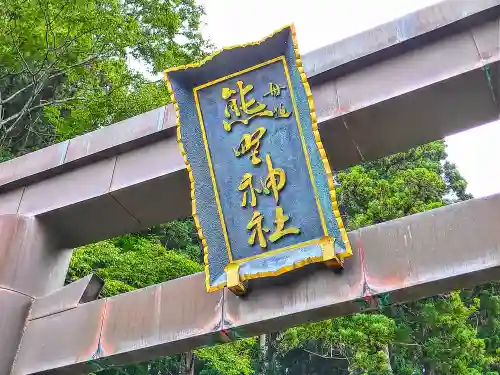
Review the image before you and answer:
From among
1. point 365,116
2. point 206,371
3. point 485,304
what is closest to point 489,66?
point 365,116

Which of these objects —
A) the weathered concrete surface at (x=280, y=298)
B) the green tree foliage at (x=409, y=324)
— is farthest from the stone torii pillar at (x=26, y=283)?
the green tree foliage at (x=409, y=324)

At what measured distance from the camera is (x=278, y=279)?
11.6 feet

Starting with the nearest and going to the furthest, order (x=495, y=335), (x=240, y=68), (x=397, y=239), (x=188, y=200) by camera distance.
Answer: (x=397, y=239), (x=240, y=68), (x=188, y=200), (x=495, y=335)

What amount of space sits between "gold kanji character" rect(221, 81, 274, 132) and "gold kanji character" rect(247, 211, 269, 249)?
27.8 inches

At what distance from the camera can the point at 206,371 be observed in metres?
14.5

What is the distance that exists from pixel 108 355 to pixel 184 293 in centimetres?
73

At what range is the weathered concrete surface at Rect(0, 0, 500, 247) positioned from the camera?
11.9 ft

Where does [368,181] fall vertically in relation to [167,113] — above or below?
above

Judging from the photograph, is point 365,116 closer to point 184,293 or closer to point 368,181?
point 184,293

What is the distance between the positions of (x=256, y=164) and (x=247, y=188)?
183 mm

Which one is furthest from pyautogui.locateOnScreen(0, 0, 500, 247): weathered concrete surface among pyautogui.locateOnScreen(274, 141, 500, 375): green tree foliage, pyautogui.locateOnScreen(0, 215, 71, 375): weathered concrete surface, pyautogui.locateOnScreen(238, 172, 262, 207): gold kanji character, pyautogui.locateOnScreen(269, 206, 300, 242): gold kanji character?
pyautogui.locateOnScreen(274, 141, 500, 375): green tree foliage

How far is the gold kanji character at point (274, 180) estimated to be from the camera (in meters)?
3.45

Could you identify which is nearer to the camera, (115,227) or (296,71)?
(296,71)

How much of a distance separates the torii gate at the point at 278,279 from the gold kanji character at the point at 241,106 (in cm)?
54
